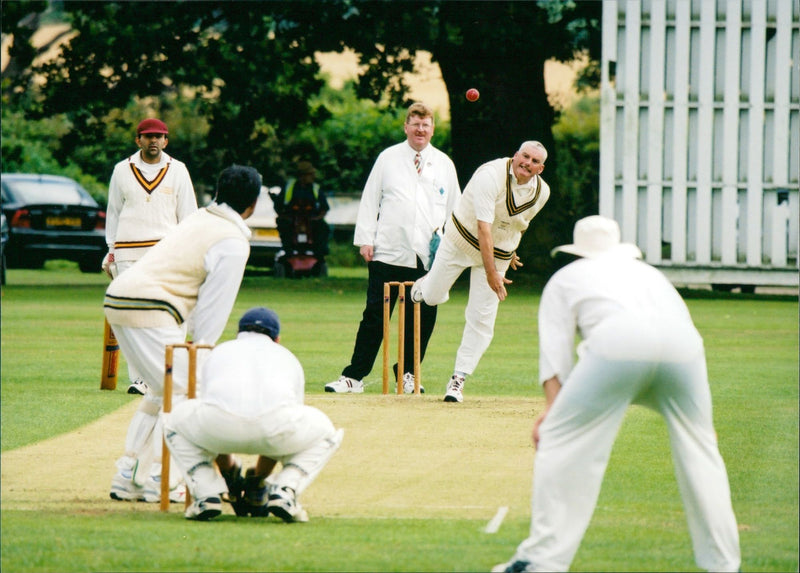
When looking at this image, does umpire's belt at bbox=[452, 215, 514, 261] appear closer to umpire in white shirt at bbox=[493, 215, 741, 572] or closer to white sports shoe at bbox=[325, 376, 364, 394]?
white sports shoe at bbox=[325, 376, 364, 394]

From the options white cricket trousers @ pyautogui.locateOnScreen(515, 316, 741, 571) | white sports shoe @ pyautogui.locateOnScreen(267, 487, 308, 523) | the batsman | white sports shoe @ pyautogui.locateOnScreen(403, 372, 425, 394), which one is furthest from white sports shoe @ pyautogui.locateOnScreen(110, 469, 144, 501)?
white sports shoe @ pyautogui.locateOnScreen(403, 372, 425, 394)

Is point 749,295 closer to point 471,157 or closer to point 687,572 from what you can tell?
point 471,157

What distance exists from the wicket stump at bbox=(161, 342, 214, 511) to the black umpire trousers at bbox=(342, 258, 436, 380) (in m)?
4.17

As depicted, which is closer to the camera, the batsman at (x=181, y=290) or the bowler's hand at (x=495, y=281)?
the batsman at (x=181, y=290)

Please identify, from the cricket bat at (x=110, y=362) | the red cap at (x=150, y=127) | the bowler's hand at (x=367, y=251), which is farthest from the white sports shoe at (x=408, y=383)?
the red cap at (x=150, y=127)

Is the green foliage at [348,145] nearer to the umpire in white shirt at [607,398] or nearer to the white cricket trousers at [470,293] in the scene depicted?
the white cricket trousers at [470,293]

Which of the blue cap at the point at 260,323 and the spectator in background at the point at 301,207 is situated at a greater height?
the blue cap at the point at 260,323

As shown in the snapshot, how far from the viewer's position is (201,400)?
22.6 feet

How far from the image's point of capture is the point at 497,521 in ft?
22.7

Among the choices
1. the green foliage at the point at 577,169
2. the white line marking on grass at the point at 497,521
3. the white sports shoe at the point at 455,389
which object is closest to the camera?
the white line marking on grass at the point at 497,521

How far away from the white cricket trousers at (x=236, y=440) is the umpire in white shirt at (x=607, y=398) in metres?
1.39

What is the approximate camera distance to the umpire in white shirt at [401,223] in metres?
11.5

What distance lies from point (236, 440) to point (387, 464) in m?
1.81

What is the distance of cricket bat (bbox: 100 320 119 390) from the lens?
11.2 metres
